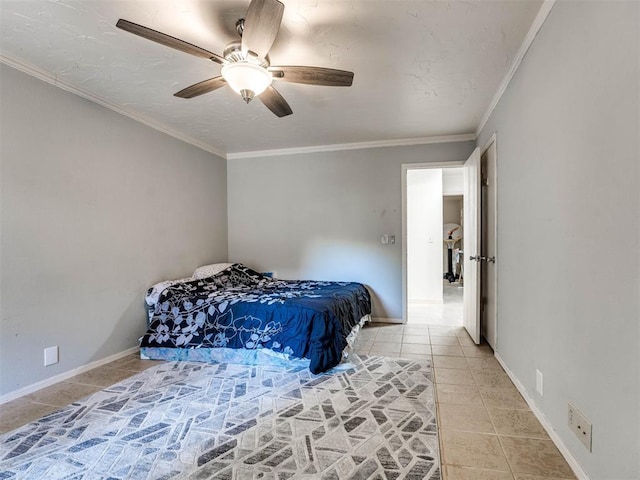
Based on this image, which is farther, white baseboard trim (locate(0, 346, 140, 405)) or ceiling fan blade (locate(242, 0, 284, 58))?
white baseboard trim (locate(0, 346, 140, 405))

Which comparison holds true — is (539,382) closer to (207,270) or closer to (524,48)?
(524,48)

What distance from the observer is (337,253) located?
432 cm

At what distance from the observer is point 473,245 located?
3223mm

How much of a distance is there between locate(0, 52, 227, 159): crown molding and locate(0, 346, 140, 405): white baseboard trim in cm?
223

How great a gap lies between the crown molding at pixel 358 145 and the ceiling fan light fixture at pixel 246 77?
8.01 feet

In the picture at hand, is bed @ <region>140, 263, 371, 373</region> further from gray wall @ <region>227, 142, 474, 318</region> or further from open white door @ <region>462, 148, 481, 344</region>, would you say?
open white door @ <region>462, 148, 481, 344</region>

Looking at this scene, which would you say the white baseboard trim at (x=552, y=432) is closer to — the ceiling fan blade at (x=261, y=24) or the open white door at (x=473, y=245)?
the open white door at (x=473, y=245)

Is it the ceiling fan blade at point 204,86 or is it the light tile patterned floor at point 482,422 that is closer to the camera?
the light tile patterned floor at point 482,422

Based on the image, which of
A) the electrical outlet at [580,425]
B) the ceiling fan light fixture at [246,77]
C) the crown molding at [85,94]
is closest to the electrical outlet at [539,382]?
the electrical outlet at [580,425]

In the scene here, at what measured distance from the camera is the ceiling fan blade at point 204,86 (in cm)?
204

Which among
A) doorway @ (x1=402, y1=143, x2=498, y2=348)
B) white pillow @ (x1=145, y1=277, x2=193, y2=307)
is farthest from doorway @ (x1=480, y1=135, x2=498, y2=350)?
white pillow @ (x1=145, y1=277, x2=193, y2=307)

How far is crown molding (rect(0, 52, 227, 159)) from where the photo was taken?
87.3 inches

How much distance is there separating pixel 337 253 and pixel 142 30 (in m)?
3.22

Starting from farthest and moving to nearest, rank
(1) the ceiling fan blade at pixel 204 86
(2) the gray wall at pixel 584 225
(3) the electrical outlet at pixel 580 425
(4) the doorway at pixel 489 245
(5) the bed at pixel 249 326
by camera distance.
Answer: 1. (4) the doorway at pixel 489 245
2. (5) the bed at pixel 249 326
3. (1) the ceiling fan blade at pixel 204 86
4. (3) the electrical outlet at pixel 580 425
5. (2) the gray wall at pixel 584 225
